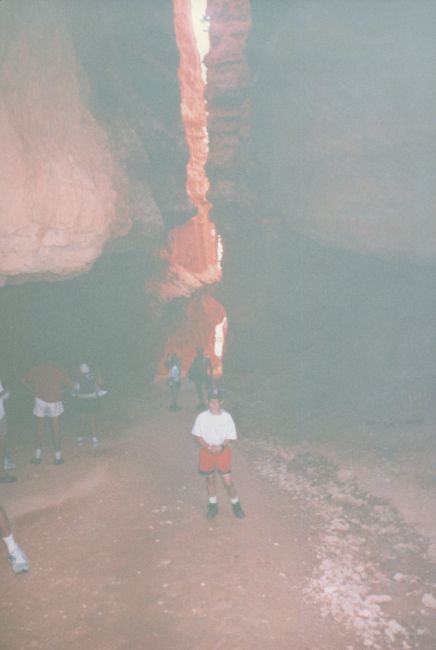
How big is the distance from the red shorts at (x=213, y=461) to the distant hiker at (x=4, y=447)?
3.28 metres

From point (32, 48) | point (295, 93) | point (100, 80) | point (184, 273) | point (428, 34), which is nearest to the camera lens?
point (32, 48)

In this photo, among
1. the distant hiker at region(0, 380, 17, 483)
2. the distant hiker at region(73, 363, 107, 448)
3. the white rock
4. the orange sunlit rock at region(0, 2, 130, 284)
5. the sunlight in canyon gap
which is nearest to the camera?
the white rock

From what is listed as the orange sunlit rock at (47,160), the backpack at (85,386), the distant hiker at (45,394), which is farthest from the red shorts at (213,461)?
the orange sunlit rock at (47,160)

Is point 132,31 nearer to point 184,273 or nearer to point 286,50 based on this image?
point 286,50

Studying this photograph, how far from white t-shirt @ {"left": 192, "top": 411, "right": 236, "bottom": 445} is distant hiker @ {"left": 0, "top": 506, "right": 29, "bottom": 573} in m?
2.66

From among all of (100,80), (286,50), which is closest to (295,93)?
(286,50)

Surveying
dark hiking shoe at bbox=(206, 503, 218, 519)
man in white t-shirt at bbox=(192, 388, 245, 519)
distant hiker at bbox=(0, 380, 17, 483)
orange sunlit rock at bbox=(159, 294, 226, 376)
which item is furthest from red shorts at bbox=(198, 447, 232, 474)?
orange sunlit rock at bbox=(159, 294, 226, 376)

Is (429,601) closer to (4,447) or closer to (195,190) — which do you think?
(4,447)

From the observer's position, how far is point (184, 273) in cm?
1856

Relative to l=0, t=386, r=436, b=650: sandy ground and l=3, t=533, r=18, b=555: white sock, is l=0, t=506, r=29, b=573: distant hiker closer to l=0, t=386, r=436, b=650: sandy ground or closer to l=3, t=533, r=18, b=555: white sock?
l=3, t=533, r=18, b=555: white sock

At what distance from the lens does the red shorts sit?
259 inches

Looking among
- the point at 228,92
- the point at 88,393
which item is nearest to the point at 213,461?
the point at 88,393

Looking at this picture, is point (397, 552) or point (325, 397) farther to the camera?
point (325, 397)

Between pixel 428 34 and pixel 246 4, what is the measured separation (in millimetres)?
7285
